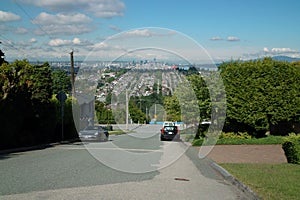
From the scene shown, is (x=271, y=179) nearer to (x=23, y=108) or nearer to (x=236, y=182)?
(x=236, y=182)

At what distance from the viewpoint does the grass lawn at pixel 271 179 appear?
30.5ft

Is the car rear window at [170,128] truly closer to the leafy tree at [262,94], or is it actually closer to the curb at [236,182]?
the leafy tree at [262,94]

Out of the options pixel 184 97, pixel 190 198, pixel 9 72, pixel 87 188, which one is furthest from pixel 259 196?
pixel 184 97

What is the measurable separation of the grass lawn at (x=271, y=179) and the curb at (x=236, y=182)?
11 cm

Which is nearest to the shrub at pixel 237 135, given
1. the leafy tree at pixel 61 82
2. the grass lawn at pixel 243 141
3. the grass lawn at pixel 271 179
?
Result: the grass lawn at pixel 243 141

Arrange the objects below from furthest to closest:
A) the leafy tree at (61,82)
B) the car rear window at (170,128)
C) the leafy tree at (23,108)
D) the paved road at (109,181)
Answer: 1. the leafy tree at (61,82)
2. the car rear window at (170,128)
3. the leafy tree at (23,108)
4. the paved road at (109,181)

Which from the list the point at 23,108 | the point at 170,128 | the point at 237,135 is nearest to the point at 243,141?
the point at 237,135

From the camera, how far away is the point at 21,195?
29.9 feet

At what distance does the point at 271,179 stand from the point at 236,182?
0.96 m

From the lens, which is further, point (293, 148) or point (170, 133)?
point (170, 133)

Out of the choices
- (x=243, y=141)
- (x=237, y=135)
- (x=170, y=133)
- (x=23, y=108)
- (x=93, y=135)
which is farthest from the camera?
(x=170, y=133)

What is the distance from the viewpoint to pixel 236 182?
38.4ft

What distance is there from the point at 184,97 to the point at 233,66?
4521 mm

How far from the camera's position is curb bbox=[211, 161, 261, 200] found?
31.5ft
